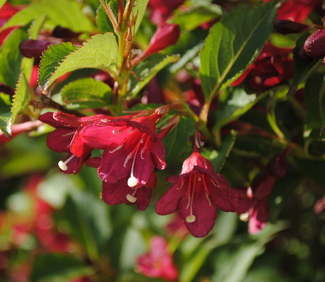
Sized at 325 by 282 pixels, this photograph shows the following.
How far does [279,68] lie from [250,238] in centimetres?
64

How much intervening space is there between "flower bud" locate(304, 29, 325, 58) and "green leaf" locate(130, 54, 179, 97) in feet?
0.81

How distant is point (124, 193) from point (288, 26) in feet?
1.44

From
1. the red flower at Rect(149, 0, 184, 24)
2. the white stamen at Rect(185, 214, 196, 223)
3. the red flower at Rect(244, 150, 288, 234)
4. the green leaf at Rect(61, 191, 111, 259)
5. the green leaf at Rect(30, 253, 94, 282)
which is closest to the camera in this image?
the white stamen at Rect(185, 214, 196, 223)

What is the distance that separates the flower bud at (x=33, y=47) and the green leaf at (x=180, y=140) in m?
0.30

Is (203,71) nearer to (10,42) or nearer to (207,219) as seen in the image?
(207,219)

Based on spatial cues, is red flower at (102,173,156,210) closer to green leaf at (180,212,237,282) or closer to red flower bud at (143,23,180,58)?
red flower bud at (143,23,180,58)

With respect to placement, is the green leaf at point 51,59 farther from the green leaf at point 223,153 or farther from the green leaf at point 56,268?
the green leaf at point 56,268

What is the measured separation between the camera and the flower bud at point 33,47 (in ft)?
3.84

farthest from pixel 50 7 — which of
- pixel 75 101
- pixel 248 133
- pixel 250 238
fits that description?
pixel 250 238

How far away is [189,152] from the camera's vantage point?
1157mm

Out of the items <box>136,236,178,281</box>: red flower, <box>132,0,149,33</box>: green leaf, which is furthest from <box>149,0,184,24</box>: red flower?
<box>136,236,178,281</box>: red flower

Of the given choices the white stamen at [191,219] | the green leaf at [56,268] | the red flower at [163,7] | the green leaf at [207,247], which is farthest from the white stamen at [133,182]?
the green leaf at [56,268]

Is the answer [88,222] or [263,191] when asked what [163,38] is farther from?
[88,222]

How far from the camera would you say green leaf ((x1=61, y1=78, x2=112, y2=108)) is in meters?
1.16
